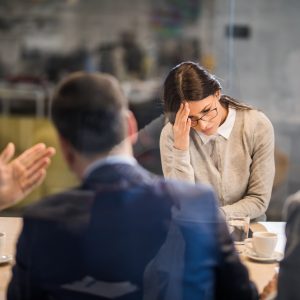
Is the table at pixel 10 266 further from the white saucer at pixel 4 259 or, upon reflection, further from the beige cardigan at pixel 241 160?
the beige cardigan at pixel 241 160

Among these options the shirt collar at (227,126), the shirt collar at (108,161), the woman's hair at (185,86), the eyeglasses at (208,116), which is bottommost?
the shirt collar at (227,126)

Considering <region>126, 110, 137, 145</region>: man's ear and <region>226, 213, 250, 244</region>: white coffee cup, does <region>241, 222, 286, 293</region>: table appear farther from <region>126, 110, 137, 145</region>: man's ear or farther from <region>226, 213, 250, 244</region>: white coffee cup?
<region>126, 110, 137, 145</region>: man's ear

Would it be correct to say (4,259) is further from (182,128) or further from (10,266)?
(182,128)

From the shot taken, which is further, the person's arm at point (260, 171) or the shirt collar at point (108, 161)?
the person's arm at point (260, 171)

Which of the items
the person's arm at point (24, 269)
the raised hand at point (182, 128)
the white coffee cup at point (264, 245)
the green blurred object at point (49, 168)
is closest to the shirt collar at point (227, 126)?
the raised hand at point (182, 128)

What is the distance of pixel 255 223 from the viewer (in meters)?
1.72

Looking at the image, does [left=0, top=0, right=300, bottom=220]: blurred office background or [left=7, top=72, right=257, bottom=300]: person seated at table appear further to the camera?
[left=0, top=0, right=300, bottom=220]: blurred office background

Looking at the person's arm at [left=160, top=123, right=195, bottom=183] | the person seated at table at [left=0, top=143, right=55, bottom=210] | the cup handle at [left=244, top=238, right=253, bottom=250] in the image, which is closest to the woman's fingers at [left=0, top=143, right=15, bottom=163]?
the person seated at table at [left=0, top=143, right=55, bottom=210]

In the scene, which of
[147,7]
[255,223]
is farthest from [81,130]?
[147,7]

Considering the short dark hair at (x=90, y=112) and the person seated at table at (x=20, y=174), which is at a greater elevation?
the short dark hair at (x=90, y=112)

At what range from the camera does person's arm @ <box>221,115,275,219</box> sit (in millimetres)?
1790

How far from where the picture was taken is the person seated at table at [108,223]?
44.3 inches

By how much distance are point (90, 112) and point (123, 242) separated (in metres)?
0.27

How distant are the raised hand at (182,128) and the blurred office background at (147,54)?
0.20 feet
